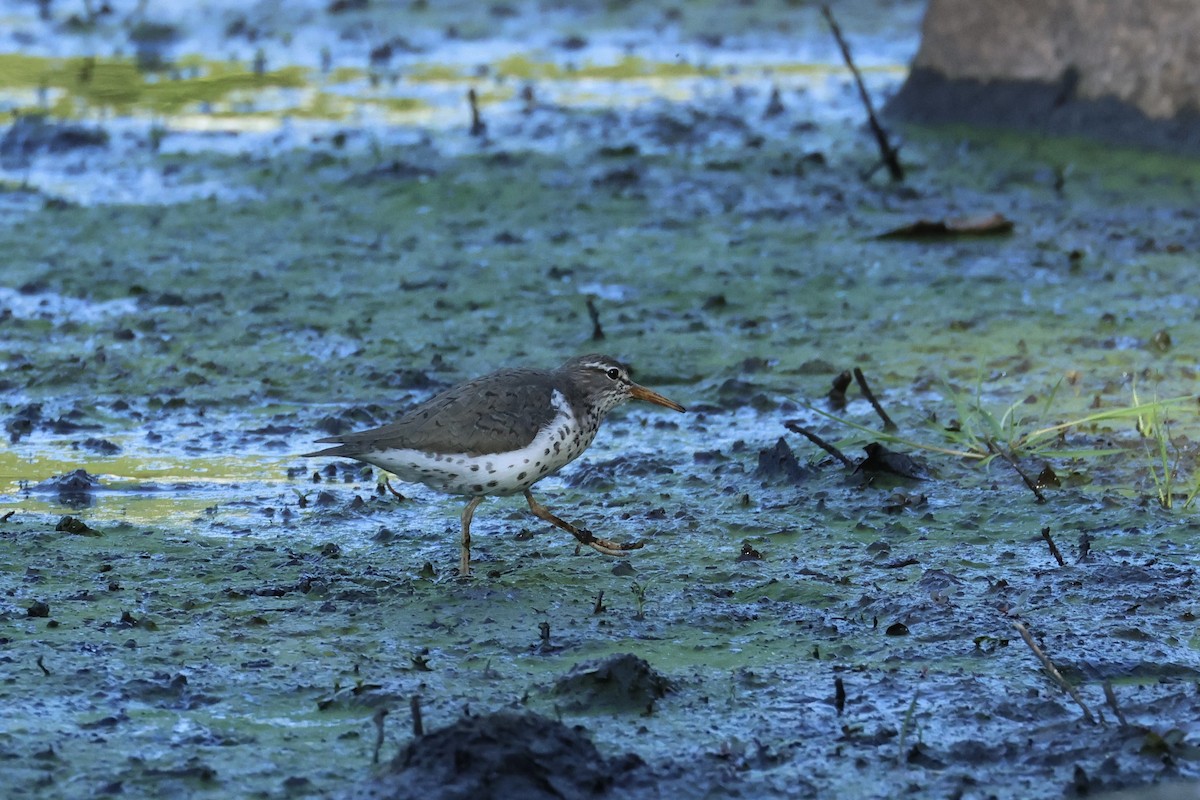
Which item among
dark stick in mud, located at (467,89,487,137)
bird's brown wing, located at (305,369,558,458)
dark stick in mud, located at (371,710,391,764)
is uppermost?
bird's brown wing, located at (305,369,558,458)

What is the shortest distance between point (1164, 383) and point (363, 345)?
3.56 meters

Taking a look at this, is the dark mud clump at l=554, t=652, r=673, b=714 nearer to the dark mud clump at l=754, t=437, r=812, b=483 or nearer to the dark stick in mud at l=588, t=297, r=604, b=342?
the dark mud clump at l=754, t=437, r=812, b=483

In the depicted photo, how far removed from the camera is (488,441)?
520 centimetres

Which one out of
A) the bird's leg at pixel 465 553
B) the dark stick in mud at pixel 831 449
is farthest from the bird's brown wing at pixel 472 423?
the dark stick in mud at pixel 831 449

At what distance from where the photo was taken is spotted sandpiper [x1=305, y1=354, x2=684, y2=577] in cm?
517

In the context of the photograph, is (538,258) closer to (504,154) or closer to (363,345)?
(363,345)

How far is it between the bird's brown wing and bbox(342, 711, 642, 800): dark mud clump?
1525 millimetres

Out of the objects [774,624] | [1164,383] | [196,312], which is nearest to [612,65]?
[196,312]

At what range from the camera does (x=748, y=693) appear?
4312 mm

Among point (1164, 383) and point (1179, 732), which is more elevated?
point (1179, 732)

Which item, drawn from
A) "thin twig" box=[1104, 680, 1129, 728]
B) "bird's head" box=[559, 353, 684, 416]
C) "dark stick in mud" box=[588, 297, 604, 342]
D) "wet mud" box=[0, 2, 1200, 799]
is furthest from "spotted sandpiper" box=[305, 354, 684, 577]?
"dark stick in mud" box=[588, 297, 604, 342]

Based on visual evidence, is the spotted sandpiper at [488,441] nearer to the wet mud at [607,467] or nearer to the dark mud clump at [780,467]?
the wet mud at [607,467]

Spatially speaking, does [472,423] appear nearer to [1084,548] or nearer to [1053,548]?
[1053,548]

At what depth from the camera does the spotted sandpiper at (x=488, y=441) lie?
17.0 feet
